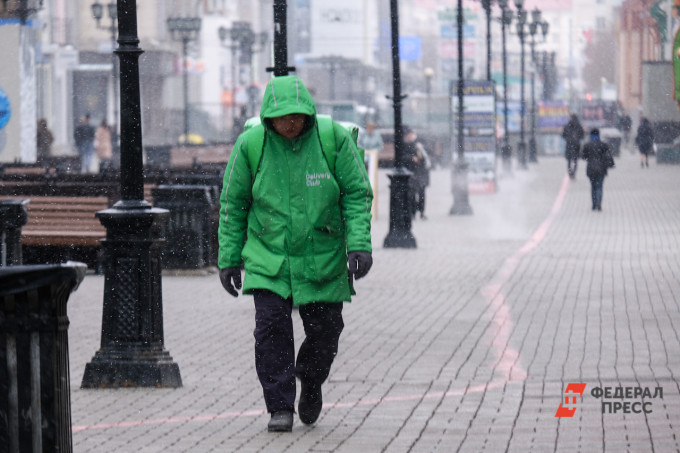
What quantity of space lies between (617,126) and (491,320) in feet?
195

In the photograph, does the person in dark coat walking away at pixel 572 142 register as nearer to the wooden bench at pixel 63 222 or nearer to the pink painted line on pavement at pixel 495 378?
the pink painted line on pavement at pixel 495 378

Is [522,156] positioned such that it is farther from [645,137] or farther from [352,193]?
[352,193]

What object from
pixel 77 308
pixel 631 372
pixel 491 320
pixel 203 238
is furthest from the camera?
pixel 203 238

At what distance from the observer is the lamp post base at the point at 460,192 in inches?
1036

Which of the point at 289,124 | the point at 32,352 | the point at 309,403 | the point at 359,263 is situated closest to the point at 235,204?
the point at 289,124

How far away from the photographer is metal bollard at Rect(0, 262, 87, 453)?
4340 millimetres

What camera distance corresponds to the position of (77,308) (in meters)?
12.5

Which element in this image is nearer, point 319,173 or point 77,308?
point 319,173

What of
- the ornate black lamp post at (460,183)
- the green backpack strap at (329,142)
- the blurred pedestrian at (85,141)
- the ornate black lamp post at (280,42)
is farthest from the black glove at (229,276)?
the blurred pedestrian at (85,141)

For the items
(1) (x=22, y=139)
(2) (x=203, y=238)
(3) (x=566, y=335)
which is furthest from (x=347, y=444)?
(1) (x=22, y=139)

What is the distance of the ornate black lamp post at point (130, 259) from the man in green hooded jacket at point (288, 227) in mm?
1763

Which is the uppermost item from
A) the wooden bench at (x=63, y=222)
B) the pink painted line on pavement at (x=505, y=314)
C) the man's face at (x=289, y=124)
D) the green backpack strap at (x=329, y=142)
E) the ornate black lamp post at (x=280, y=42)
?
the ornate black lamp post at (x=280, y=42)

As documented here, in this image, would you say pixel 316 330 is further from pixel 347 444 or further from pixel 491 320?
pixel 491 320

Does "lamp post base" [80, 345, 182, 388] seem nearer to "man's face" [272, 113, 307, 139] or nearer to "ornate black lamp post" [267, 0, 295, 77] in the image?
"man's face" [272, 113, 307, 139]
